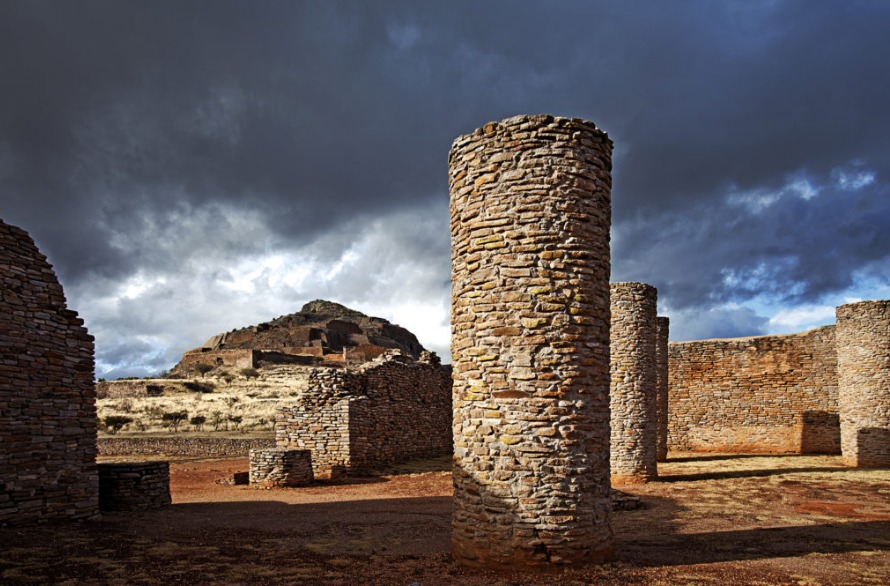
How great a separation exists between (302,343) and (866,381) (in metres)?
52.2

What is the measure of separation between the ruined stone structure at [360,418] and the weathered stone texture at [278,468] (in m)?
1.18

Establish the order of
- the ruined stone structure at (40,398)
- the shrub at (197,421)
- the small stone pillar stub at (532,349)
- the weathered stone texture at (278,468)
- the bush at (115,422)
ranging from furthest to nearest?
the shrub at (197,421) < the bush at (115,422) < the weathered stone texture at (278,468) < the ruined stone structure at (40,398) < the small stone pillar stub at (532,349)

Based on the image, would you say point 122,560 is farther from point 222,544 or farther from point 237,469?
point 237,469

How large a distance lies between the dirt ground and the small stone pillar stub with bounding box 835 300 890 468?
405 cm

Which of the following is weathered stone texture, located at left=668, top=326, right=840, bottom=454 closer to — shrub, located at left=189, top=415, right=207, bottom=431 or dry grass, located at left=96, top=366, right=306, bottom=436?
dry grass, located at left=96, top=366, right=306, bottom=436

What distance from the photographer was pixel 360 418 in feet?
61.3

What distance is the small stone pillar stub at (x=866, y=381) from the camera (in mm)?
19797

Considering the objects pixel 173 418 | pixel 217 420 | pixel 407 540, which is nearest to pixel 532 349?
pixel 407 540

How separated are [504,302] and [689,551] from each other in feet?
14.1

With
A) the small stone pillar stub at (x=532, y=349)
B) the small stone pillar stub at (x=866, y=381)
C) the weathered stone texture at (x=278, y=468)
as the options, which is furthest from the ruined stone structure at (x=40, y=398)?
the small stone pillar stub at (x=866, y=381)

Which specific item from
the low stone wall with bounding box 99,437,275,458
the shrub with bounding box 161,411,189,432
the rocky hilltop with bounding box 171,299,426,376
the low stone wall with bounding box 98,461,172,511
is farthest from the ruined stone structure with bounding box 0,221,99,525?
the rocky hilltop with bounding box 171,299,426,376

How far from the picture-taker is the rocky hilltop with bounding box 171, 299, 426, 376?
55781 millimetres

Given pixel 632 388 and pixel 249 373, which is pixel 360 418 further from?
pixel 249 373

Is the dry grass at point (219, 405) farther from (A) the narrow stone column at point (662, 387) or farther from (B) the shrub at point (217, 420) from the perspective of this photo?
(A) the narrow stone column at point (662, 387)
